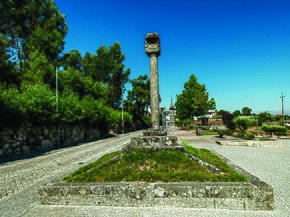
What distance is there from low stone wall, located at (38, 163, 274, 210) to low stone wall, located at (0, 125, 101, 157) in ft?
31.5

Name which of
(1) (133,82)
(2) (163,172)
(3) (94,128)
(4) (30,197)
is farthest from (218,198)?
(1) (133,82)

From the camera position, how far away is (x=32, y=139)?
13.8 metres

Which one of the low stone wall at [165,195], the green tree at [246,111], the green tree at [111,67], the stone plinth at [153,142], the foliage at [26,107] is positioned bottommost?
the low stone wall at [165,195]

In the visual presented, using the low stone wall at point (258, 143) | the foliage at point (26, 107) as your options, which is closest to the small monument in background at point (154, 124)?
the foliage at point (26, 107)

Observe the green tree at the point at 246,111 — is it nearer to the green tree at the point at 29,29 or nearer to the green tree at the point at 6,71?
the green tree at the point at 29,29

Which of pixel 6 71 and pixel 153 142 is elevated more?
pixel 6 71

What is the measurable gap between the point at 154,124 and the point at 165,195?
4.00m

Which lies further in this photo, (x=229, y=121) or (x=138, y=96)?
(x=138, y=96)

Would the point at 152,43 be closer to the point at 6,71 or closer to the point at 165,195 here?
the point at 165,195

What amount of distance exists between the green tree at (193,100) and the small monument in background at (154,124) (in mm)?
27463

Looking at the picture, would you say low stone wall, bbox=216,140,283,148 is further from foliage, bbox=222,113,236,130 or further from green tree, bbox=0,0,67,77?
green tree, bbox=0,0,67,77

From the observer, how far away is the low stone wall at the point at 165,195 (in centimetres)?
385

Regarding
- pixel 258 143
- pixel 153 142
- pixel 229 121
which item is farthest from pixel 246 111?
pixel 153 142

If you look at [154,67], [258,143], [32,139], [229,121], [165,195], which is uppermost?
[154,67]
